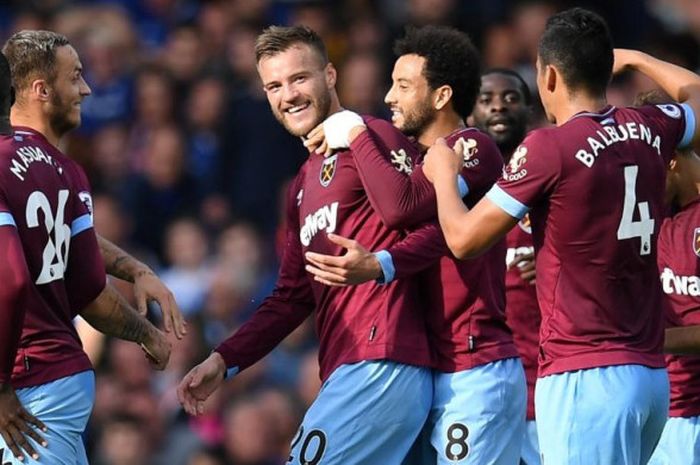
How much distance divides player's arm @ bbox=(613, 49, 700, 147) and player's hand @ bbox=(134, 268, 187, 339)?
233cm

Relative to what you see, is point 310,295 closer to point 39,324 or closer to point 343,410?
point 343,410

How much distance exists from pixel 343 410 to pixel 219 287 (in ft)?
18.1

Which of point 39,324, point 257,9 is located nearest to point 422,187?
point 39,324

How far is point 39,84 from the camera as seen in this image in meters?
7.18

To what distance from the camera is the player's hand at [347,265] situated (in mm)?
6703

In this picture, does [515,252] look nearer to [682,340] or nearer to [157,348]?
[682,340]

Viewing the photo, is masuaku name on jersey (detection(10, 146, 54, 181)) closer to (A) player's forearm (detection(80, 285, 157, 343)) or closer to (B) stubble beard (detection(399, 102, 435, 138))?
(A) player's forearm (detection(80, 285, 157, 343))

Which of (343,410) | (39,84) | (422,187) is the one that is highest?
(39,84)

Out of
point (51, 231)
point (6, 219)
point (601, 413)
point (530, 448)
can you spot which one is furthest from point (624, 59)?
point (6, 219)

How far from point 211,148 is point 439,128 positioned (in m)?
6.48

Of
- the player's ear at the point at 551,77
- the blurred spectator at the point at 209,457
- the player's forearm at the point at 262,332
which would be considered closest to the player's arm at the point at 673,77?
the player's ear at the point at 551,77

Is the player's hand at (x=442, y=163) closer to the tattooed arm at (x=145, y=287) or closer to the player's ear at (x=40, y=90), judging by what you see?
the tattooed arm at (x=145, y=287)

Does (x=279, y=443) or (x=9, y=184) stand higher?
(x=9, y=184)

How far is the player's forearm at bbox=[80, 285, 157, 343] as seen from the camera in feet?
24.2
